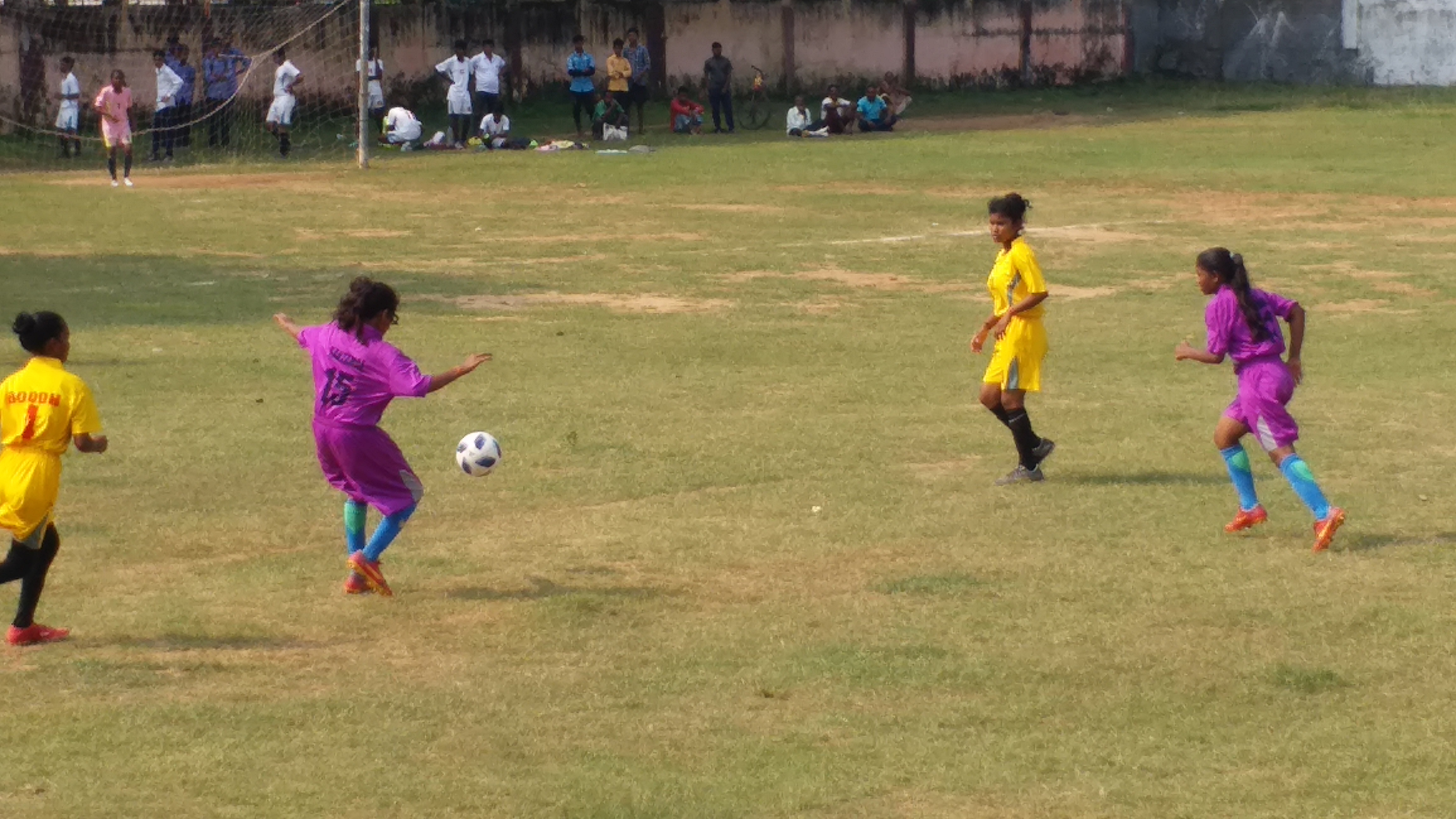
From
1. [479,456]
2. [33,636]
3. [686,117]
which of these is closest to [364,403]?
[479,456]

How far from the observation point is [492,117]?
1380 inches

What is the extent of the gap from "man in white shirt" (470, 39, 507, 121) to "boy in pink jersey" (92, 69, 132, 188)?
7641mm

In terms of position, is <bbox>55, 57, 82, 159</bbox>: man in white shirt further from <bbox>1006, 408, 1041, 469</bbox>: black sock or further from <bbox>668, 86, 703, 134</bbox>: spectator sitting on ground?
<bbox>1006, 408, 1041, 469</bbox>: black sock

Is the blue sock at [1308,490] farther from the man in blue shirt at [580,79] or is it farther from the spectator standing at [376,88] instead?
the man in blue shirt at [580,79]

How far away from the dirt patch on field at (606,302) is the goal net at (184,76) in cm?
1516

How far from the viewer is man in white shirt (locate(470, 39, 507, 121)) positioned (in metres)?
35.3

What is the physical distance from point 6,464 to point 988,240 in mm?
15372

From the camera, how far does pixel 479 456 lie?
934 centimetres

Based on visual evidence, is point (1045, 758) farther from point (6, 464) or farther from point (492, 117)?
point (492, 117)

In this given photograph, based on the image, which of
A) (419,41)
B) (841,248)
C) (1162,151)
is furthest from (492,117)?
(841,248)

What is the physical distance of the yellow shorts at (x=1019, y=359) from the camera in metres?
11.2

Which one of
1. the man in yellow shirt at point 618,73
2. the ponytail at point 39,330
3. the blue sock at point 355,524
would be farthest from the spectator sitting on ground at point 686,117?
the ponytail at point 39,330

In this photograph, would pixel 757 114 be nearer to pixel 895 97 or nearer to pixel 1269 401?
pixel 895 97

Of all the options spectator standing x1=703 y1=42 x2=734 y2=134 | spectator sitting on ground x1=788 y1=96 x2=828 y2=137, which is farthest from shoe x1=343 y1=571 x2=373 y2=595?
spectator standing x1=703 y1=42 x2=734 y2=134
